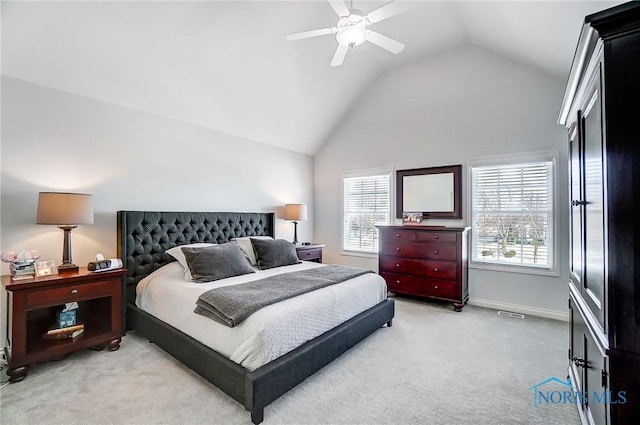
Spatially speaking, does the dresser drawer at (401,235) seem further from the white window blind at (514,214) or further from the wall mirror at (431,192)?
the white window blind at (514,214)

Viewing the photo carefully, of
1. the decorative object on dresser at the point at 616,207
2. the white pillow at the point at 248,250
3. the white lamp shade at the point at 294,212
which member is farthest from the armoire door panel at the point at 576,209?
the white lamp shade at the point at 294,212

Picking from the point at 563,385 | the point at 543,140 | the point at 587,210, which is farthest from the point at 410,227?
the point at 587,210

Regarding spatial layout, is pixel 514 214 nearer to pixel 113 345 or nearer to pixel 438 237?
pixel 438 237

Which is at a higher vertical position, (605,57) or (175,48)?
(175,48)

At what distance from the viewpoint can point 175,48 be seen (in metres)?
3.15

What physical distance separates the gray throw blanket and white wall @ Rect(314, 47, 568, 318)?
2472 mm

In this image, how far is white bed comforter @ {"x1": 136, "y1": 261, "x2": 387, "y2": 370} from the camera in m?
1.97

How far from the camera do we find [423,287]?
13.8ft

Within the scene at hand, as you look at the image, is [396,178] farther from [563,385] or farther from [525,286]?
[563,385]

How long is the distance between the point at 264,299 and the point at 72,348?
1.87 m

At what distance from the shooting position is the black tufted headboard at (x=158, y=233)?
10.8 ft

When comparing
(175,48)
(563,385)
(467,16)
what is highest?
(467,16)

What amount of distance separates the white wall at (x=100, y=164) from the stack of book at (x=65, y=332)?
443 mm

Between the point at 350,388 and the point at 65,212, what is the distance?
2.88 meters
